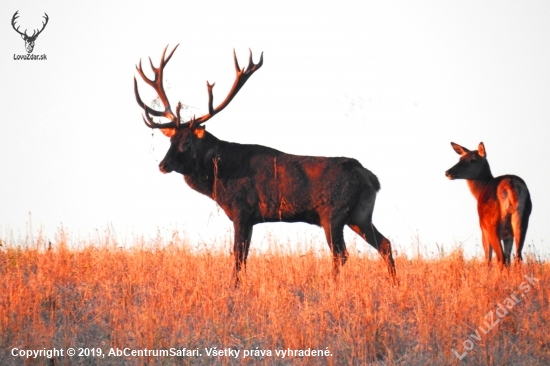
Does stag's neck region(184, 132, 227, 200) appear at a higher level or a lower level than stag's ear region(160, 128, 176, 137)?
lower

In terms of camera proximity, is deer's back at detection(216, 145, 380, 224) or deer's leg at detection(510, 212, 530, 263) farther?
deer's leg at detection(510, 212, 530, 263)

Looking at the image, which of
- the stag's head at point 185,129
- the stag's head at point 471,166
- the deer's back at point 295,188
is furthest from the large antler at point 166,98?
the stag's head at point 471,166

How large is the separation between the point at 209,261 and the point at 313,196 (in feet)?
5.74

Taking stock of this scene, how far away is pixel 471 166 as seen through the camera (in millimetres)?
13695

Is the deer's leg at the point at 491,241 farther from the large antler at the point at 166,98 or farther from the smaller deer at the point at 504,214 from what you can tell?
the large antler at the point at 166,98

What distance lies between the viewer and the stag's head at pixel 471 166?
13.7 m

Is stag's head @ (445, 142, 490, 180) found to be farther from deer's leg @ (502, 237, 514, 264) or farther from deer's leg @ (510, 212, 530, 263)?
deer's leg @ (510, 212, 530, 263)

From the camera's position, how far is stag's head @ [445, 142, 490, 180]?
13.7 metres

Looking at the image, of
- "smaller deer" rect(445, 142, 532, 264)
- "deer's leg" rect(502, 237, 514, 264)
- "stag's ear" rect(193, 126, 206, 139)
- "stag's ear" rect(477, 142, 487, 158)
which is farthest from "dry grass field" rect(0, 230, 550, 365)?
"stag's ear" rect(477, 142, 487, 158)

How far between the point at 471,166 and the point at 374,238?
377 centimetres

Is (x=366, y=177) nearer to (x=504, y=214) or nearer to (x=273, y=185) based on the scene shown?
(x=273, y=185)

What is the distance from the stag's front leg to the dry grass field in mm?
241

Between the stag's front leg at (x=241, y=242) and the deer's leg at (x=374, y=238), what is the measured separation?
4.68 feet

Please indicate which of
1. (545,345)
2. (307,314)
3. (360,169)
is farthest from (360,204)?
(545,345)
